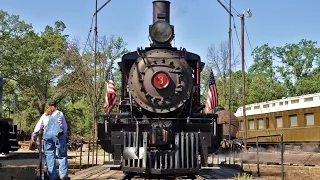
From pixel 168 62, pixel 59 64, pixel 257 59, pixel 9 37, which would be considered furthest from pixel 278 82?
pixel 168 62

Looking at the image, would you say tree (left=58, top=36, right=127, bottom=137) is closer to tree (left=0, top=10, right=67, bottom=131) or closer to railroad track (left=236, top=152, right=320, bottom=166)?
tree (left=0, top=10, right=67, bottom=131)

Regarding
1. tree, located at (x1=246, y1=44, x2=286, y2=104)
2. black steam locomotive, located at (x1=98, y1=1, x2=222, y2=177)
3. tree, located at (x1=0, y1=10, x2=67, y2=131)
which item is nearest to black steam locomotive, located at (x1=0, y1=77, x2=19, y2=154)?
black steam locomotive, located at (x1=98, y1=1, x2=222, y2=177)

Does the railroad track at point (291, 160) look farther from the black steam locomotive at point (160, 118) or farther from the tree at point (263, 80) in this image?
the tree at point (263, 80)

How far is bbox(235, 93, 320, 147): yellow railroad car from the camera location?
23.9 m

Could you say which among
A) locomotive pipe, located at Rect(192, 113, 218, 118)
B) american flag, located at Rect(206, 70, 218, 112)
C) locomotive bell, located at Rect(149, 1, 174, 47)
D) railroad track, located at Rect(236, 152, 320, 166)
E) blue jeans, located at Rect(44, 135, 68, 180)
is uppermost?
locomotive bell, located at Rect(149, 1, 174, 47)

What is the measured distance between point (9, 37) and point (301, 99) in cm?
2857

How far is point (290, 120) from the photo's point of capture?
26.1 meters

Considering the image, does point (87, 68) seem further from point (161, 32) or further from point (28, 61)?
point (161, 32)

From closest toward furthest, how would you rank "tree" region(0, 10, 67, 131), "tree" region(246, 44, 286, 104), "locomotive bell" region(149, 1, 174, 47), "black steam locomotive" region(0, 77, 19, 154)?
"locomotive bell" region(149, 1, 174, 47) → "black steam locomotive" region(0, 77, 19, 154) → "tree" region(0, 10, 67, 131) → "tree" region(246, 44, 286, 104)

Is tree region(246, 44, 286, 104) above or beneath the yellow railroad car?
above

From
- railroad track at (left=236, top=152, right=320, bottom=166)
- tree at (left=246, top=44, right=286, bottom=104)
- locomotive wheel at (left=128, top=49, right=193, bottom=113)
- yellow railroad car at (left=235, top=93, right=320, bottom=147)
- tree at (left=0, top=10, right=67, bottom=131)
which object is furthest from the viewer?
tree at (left=246, top=44, right=286, bottom=104)

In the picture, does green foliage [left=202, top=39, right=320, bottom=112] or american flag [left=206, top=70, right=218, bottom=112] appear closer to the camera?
american flag [left=206, top=70, right=218, bottom=112]

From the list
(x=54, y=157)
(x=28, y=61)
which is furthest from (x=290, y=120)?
(x=28, y=61)

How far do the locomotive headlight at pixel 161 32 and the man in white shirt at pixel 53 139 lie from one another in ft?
13.2
